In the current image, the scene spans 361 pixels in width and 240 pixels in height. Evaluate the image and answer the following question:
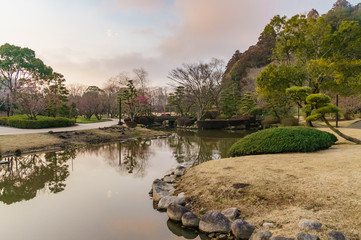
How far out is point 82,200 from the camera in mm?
4926

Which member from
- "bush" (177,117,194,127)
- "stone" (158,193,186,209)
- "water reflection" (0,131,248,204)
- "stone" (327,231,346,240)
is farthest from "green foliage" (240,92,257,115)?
"stone" (327,231,346,240)

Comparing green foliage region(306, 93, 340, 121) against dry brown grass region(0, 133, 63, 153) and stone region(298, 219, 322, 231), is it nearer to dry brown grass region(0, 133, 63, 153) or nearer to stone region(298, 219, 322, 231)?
stone region(298, 219, 322, 231)

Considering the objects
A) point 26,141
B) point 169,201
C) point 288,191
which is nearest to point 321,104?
point 288,191

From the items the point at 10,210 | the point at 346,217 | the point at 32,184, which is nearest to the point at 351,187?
the point at 346,217

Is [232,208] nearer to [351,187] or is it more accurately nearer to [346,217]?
[346,217]

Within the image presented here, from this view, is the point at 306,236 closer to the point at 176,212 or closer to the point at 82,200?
the point at 176,212

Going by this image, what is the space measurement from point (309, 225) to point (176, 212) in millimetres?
2111

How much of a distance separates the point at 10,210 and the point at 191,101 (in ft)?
87.4

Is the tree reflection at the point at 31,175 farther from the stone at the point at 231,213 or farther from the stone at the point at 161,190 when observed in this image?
the stone at the point at 231,213

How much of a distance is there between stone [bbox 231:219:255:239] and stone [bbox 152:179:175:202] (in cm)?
205

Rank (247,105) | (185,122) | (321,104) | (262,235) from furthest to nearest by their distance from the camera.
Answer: (185,122) → (247,105) → (321,104) → (262,235)

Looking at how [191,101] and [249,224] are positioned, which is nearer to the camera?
[249,224]

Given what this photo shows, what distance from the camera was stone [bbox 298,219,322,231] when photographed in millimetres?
2865

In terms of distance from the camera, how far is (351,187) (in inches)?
149
